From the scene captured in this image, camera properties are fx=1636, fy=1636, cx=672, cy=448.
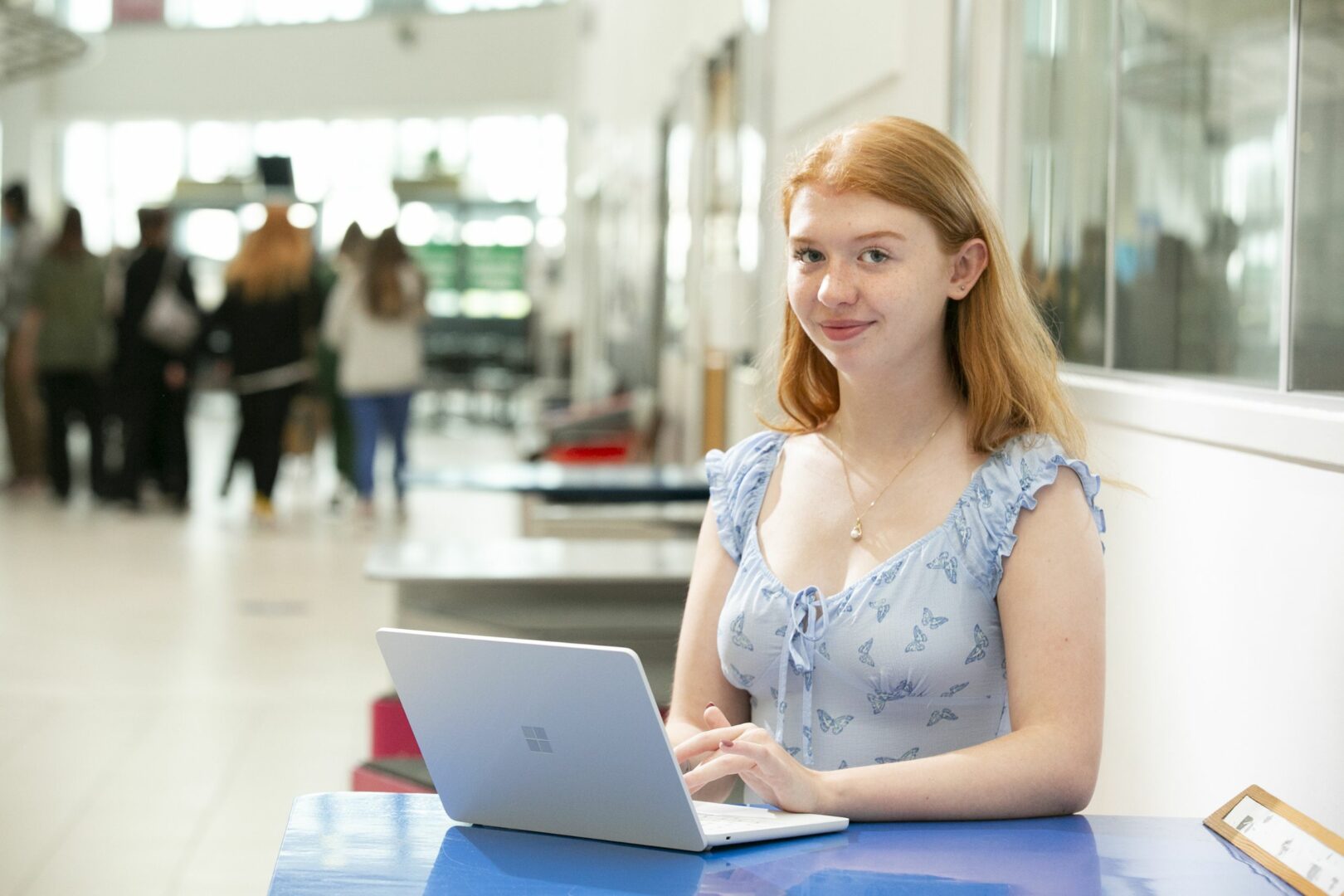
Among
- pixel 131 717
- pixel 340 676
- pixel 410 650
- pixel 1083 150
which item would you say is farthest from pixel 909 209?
pixel 340 676

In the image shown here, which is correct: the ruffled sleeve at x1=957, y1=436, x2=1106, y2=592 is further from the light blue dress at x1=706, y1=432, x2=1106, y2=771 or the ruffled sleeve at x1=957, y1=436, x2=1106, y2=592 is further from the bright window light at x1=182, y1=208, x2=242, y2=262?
the bright window light at x1=182, y1=208, x2=242, y2=262

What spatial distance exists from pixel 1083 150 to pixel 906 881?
194cm

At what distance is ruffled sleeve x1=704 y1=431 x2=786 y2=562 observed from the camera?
201cm

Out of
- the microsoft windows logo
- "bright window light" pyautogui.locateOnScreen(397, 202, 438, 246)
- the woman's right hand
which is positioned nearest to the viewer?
the microsoft windows logo

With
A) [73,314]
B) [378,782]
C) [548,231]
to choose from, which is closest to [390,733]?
[378,782]

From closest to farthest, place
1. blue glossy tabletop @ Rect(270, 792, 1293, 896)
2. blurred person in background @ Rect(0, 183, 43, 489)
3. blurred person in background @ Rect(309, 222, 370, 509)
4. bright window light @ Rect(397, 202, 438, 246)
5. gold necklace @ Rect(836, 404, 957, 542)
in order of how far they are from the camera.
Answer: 1. blue glossy tabletop @ Rect(270, 792, 1293, 896)
2. gold necklace @ Rect(836, 404, 957, 542)
3. blurred person in background @ Rect(309, 222, 370, 509)
4. blurred person in background @ Rect(0, 183, 43, 489)
5. bright window light @ Rect(397, 202, 438, 246)

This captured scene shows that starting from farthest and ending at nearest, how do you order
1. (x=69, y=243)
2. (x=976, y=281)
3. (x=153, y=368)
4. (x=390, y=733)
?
(x=69, y=243) → (x=153, y=368) → (x=390, y=733) → (x=976, y=281)

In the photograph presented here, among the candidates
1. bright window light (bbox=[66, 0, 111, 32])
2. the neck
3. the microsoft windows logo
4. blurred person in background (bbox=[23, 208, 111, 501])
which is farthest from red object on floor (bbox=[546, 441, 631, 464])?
bright window light (bbox=[66, 0, 111, 32])

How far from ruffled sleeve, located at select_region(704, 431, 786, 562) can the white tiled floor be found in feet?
5.77

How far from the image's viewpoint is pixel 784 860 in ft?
4.79

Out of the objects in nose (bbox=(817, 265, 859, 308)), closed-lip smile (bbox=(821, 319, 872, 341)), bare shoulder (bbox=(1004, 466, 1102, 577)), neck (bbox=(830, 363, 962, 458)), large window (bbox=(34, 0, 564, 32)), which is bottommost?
bare shoulder (bbox=(1004, 466, 1102, 577))

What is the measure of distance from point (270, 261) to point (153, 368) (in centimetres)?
125

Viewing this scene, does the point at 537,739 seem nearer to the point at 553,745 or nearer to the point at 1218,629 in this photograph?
the point at 553,745

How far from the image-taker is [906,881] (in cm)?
139
